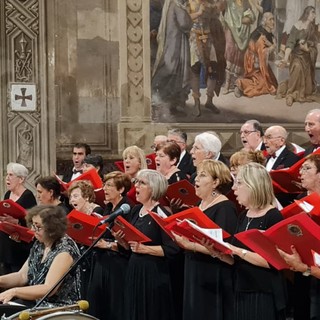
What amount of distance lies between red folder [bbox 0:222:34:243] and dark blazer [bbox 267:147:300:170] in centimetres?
244

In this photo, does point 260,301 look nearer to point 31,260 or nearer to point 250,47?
point 31,260

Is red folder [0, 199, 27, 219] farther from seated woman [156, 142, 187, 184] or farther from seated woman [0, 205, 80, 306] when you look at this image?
seated woman [0, 205, 80, 306]

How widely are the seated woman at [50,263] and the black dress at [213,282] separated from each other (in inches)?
36.6

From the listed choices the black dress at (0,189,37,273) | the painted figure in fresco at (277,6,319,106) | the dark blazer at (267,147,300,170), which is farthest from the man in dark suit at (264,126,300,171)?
the painted figure in fresco at (277,6,319,106)

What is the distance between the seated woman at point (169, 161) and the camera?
30.8 ft

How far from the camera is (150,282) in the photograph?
8.12 m

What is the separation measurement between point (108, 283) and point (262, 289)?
2180mm

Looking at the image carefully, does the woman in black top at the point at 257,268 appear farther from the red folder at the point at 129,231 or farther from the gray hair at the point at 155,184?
the gray hair at the point at 155,184

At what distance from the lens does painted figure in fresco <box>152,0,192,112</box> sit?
13.9m

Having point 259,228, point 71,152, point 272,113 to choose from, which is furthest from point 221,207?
point 272,113

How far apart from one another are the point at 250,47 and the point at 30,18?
11.3 ft

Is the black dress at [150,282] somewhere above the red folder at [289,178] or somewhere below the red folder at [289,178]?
below

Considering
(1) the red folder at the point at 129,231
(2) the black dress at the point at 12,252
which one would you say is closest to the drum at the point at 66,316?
(1) the red folder at the point at 129,231

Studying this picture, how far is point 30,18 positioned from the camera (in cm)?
1288
